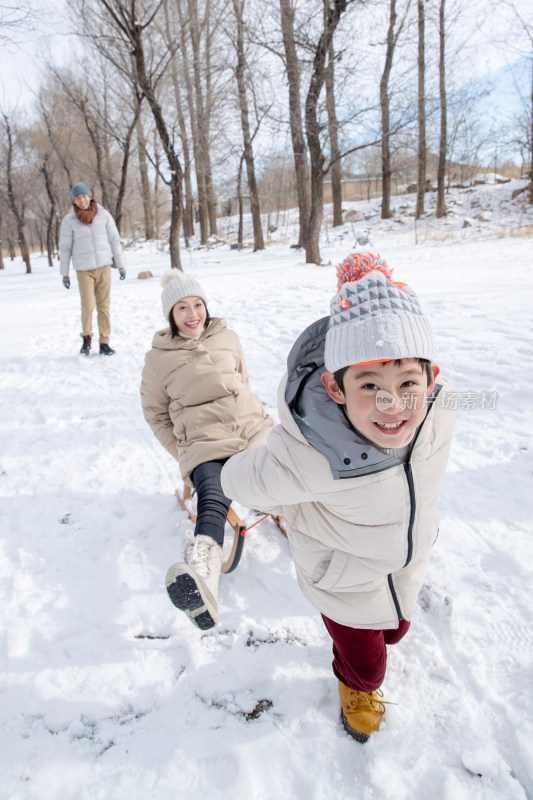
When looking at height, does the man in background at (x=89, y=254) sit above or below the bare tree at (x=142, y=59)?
below

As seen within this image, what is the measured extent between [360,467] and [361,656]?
681mm

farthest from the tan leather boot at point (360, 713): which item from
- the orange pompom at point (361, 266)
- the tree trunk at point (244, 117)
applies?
the tree trunk at point (244, 117)

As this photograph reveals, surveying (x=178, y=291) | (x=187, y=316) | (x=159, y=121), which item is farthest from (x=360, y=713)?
(x=159, y=121)

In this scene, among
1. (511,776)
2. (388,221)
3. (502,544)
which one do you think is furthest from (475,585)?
(388,221)

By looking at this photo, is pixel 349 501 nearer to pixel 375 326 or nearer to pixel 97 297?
pixel 375 326

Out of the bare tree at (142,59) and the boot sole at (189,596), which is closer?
the boot sole at (189,596)

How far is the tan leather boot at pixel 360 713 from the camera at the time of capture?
1.39 metres

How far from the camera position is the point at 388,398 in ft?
3.43

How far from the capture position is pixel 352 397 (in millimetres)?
1115

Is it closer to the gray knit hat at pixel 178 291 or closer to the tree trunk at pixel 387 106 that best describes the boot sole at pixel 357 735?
the gray knit hat at pixel 178 291

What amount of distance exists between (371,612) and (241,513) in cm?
121

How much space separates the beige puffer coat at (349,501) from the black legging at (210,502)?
0.53 meters

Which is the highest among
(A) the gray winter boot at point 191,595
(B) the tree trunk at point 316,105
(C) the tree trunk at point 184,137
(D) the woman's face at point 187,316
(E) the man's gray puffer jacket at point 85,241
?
(C) the tree trunk at point 184,137

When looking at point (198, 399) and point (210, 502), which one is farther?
point (198, 399)
